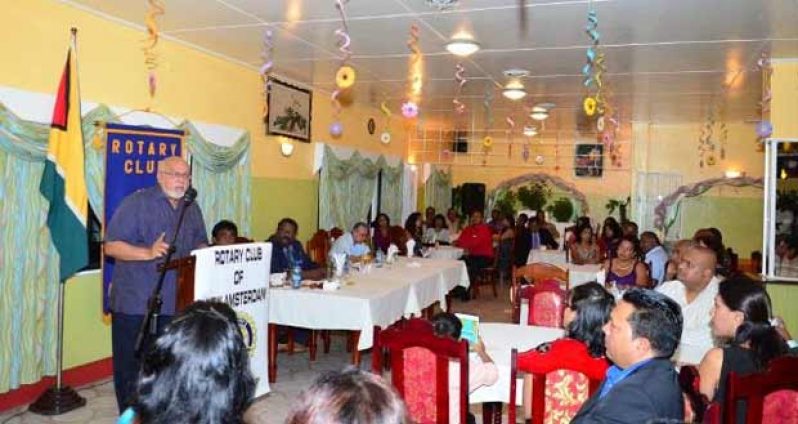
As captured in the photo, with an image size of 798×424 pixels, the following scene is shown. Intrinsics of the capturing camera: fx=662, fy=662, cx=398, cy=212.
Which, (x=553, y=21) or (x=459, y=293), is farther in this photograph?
(x=459, y=293)

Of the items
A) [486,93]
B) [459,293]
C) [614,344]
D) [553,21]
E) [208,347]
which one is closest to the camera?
[208,347]

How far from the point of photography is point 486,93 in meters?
8.80

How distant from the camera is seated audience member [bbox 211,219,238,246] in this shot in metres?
6.01

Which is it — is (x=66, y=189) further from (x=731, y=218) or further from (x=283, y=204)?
(x=731, y=218)

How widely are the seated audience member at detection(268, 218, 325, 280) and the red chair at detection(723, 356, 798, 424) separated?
400 centimetres

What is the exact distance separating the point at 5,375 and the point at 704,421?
446cm

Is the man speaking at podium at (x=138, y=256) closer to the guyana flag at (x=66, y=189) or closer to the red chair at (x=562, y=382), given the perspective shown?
the guyana flag at (x=66, y=189)

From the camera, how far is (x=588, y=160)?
48.3 feet

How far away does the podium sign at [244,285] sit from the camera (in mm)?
4020

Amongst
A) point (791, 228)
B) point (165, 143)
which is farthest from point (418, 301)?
point (791, 228)

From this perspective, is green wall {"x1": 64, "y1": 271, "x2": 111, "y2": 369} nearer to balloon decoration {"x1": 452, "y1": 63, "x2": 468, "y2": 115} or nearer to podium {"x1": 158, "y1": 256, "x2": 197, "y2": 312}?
podium {"x1": 158, "y1": 256, "x2": 197, "y2": 312}

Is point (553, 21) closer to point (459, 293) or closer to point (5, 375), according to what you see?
point (5, 375)

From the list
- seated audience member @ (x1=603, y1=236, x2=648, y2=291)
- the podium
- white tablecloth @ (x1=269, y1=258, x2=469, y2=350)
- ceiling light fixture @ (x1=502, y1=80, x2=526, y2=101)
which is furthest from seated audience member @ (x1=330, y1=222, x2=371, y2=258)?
the podium

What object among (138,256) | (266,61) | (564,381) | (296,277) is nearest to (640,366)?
(564,381)
